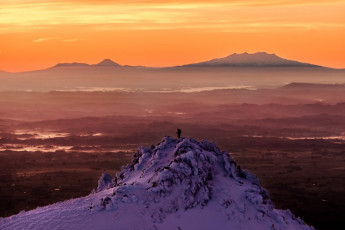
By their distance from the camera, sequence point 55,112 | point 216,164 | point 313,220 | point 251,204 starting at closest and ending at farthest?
point 251,204 < point 216,164 < point 313,220 < point 55,112

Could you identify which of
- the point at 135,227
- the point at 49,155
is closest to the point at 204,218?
the point at 135,227

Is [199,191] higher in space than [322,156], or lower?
higher

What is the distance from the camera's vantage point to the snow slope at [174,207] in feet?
51.9

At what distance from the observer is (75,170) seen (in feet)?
246

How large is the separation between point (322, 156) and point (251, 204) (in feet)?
260

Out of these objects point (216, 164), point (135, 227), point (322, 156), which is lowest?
point (322, 156)

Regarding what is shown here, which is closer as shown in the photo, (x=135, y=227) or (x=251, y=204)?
(x=135, y=227)

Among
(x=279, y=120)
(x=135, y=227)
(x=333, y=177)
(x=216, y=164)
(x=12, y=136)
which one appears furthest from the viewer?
(x=279, y=120)

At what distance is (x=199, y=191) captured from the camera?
54.0 feet

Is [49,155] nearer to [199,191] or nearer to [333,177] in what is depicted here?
[333,177]

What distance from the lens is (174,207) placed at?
53.3 ft

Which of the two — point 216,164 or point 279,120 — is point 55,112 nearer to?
point 279,120

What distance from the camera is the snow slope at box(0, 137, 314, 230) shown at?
1580 cm

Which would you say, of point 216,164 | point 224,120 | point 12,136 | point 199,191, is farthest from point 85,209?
point 224,120
